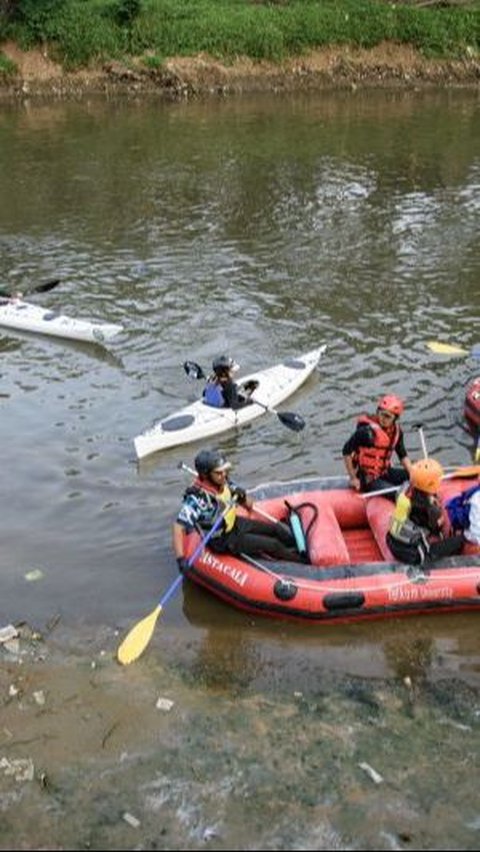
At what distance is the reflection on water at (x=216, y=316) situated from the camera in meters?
9.00

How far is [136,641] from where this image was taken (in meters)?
8.02

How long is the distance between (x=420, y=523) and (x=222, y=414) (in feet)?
12.8

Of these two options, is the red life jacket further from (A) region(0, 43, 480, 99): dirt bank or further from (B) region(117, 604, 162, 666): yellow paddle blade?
(A) region(0, 43, 480, 99): dirt bank

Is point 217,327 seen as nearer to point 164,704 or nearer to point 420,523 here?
point 420,523

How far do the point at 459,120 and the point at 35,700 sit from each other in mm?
27528

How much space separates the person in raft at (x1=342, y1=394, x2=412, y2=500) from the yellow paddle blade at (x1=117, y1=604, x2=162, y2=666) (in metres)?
2.76

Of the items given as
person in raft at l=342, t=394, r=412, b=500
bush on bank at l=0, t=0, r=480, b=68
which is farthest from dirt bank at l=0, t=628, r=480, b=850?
bush on bank at l=0, t=0, r=480, b=68

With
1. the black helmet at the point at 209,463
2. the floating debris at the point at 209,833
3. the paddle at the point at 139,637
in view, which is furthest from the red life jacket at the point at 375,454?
the floating debris at the point at 209,833

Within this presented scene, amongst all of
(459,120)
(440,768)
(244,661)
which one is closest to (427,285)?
(244,661)

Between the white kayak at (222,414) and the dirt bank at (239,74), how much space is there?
24984 mm

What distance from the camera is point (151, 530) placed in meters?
10.1

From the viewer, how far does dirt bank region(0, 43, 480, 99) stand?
35594mm

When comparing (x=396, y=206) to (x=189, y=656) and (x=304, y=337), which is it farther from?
(x=189, y=656)

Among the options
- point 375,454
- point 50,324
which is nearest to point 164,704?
point 375,454
